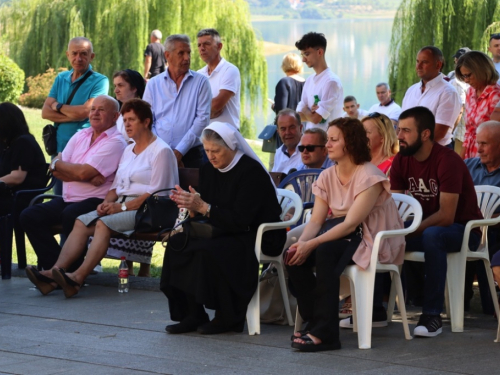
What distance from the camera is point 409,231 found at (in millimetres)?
6211

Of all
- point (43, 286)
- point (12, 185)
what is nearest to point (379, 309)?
point (43, 286)

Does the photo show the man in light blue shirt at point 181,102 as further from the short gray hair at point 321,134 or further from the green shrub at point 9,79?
the green shrub at point 9,79

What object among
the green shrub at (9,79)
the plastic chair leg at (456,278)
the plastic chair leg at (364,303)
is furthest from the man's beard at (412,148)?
the green shrub at (9,79)

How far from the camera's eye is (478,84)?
27.7 feet

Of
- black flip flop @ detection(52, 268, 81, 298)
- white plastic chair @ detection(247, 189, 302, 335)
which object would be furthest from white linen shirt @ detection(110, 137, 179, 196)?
white plastic chair @ detection(247, 189, 302, 335)

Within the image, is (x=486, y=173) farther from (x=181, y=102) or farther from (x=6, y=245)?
(x=6, y=245)

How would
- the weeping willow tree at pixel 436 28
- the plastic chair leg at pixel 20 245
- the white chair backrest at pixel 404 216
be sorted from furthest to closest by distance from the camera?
the weeping willow tree at pixel 436 28 < the plastic chair leg at pixel 20 245 < the white chair backrest at pixel 404 216

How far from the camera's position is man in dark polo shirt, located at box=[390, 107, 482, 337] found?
6.32 metres

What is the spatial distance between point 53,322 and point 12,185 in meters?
2.50

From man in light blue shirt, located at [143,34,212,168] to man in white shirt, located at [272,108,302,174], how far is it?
721mm

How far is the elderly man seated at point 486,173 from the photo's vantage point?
7.05m

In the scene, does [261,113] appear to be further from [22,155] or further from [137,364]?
[137,364]

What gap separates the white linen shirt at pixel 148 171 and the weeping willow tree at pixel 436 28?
35.8 feet

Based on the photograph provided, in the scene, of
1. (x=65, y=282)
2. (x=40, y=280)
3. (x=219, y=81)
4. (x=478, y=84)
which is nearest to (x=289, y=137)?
(x=219, y=81)
